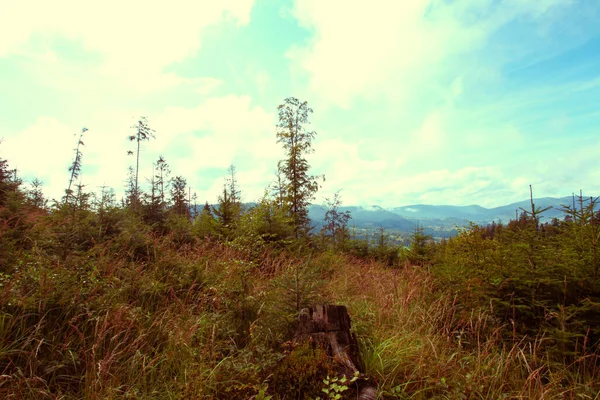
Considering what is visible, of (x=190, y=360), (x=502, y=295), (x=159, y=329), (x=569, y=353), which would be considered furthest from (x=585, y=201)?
(x=159, y=329)

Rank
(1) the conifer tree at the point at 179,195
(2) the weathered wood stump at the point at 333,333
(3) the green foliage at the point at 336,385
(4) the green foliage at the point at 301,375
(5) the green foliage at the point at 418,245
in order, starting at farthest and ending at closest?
1. (1) the conifer tree at the point at 179,195
2. (5) the green foliage at the point at 418,245
3. (2) the weathered wood stump at the point at 333,333
4. (4) the green foliage at the point at 301,375
5. (3) the green foliage at the point at 336,385

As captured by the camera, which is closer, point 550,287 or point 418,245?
point 550,287

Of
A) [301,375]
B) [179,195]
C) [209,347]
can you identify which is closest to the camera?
[301,375]

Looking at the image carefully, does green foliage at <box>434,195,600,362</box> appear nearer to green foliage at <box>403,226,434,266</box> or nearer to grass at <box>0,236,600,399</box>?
grass at <box>0,236,600,399</box>

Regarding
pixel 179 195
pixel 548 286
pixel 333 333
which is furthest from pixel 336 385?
pixel 179 195

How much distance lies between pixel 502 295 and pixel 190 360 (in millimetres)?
4094

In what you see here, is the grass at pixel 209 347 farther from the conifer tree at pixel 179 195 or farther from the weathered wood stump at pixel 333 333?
the conifer tree at pixel 179 195

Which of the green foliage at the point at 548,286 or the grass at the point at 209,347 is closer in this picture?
the grass at the point at 209,347

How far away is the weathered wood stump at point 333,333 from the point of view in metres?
2.75

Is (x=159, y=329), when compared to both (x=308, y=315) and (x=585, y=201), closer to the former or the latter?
(x=308, y=315)

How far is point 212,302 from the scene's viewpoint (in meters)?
4.27

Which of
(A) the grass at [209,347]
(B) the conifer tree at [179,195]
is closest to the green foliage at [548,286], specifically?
(A) the grass at [209,347]

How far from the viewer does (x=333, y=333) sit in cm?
299

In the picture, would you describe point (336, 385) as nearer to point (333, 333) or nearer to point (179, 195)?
point (333, 333)
